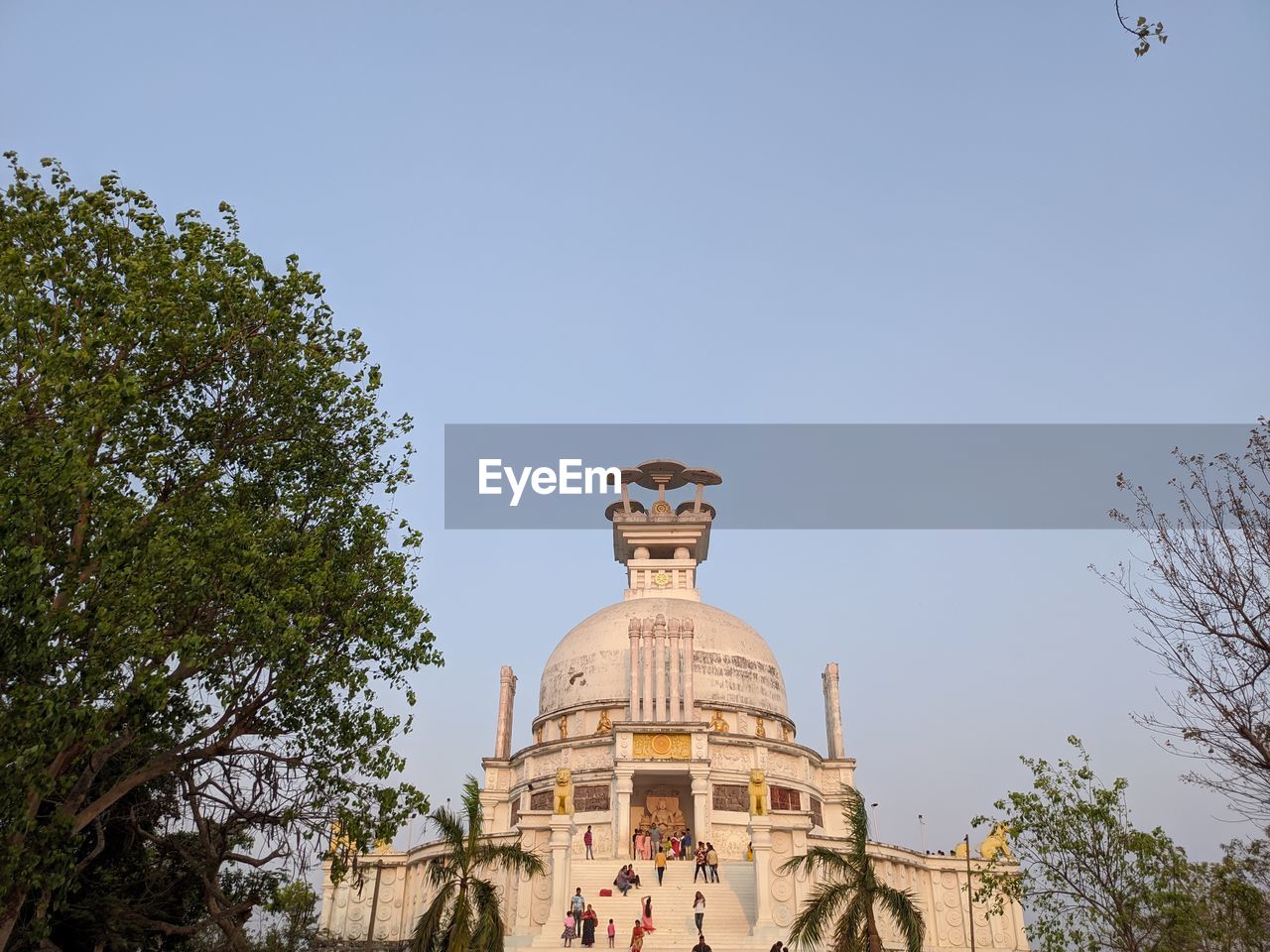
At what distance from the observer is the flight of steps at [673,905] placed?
3042cm

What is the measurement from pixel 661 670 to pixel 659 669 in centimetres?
10

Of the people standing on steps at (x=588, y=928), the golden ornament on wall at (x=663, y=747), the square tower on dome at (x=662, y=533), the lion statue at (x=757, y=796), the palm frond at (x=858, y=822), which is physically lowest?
the people standing on steps at (x=588, y=928)

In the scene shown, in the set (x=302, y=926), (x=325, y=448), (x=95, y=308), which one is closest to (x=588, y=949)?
(x=302, y=926)

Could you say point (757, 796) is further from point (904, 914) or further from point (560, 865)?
point (904, 914)

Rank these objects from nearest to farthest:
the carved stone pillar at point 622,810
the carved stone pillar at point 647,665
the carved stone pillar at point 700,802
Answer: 1. the carved stone pillar at point 622,810
2. the carved stone pillar at point 700,802
3. the carved stone pillar at point 647,665

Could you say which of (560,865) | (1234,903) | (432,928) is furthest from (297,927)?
(1234,903)

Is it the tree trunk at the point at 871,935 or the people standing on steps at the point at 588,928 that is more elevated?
the people standing on steps at the point at 588,928

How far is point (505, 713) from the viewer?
2098 inches

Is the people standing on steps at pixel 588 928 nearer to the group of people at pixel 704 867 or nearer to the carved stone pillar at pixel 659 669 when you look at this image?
the group of people at pixel 704 867

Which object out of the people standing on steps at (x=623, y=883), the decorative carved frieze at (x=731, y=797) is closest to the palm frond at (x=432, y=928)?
the people standing on steps at (x=623, y=883)

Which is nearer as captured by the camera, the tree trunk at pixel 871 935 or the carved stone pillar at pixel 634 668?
the tree trunk at pixel 871 935

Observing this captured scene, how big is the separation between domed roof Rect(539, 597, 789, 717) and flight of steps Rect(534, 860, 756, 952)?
13717 mm

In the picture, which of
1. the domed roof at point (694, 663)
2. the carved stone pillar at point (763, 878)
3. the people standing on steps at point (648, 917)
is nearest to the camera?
the people standing on steps at point (648, 917)

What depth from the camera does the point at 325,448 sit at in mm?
21844
